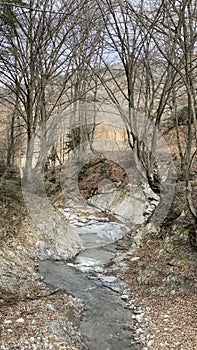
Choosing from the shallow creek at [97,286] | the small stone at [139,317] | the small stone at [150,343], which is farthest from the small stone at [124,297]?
the small stone at [150,343]

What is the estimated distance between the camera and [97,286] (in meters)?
5.89

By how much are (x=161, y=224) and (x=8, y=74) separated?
264 inches

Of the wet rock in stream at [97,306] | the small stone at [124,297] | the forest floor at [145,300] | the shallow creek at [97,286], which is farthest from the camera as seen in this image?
the small stone at [124,297]

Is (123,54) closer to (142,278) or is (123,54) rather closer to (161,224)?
(161,224)

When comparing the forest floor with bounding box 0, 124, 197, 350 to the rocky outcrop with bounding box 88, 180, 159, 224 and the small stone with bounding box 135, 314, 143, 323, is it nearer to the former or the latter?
the small stone with bounding box 135, 314, 143, 323

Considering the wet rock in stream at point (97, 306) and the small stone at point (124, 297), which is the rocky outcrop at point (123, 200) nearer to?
the wet rock in stream at point (97, 306)

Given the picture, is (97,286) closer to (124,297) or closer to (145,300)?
(124,297)

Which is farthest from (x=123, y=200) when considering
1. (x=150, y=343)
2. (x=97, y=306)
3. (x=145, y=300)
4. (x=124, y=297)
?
(x=150, y=343)

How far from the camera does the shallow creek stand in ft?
13.7

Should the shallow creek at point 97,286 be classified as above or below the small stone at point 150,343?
below

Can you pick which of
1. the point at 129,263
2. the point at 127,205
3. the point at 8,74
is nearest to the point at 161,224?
the point at 129,263

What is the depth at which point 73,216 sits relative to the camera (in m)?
12.2

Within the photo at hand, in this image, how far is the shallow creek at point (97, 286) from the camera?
4.18m

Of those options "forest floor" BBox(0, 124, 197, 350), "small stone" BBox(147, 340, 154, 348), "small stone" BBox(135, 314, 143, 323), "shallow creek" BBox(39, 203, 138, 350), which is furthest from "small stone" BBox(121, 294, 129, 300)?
"small stone" BBox(147, 340, 154, 348)
